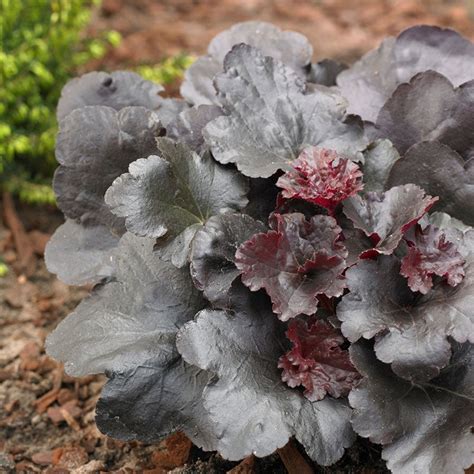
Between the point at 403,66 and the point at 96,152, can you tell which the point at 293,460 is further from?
the point at 403,66

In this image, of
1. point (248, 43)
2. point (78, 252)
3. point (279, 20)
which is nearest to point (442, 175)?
point (248, 43)

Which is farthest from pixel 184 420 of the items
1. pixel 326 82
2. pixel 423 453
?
pixel 326 82

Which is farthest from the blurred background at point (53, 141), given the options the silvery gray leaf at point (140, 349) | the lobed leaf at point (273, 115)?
the lobed leaf at point (273, 115)

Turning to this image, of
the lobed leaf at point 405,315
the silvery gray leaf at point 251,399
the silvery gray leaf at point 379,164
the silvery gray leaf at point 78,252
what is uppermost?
the silvery gray leaf at point 379,164

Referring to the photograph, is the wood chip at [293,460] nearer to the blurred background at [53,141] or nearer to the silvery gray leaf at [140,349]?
the blurred background at [53,141]

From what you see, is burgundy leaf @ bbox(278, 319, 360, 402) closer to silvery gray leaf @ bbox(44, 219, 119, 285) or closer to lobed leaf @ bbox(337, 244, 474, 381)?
lobed leaf @ bbox(337, 244, 474, 381)

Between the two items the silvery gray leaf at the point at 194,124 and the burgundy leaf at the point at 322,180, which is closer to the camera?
the burgundy leaf at the point at 322,180

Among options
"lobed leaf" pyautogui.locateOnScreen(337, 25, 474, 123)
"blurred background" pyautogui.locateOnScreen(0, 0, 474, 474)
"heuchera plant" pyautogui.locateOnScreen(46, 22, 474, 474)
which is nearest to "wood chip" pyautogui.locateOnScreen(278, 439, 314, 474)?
"blurred background" pyautogui.locateOnScreen(0, 0, 474, 474)
